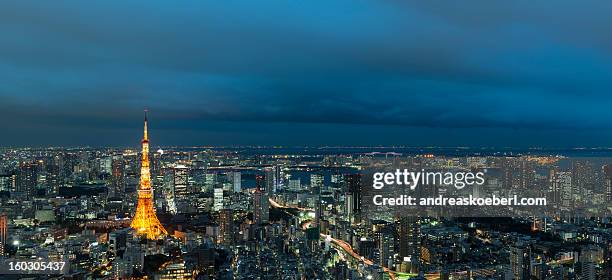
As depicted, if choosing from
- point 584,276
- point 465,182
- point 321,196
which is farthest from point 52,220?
point 584,276

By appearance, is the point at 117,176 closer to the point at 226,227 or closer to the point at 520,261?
the point at 226,227

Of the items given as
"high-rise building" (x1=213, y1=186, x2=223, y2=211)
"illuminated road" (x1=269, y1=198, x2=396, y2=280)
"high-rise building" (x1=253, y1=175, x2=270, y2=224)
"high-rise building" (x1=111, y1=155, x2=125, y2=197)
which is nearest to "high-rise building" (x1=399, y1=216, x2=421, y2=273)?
"illuminated road" (x1=269, y1=198, x2=396, y2=280)

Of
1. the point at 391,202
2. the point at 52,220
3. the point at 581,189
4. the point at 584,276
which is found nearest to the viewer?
the point at 584,276

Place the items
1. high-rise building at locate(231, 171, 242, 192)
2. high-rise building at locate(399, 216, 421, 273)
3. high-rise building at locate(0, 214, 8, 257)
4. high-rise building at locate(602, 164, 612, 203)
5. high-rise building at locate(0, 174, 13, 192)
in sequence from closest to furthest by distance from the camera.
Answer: high-rise building at locate(0, 214, 8, 257) → high-rise building at locate(399, 216, 421, 273) → high-rise building at locate(602, 164, 612, 203) → high-rise building at locate(0, 174, 13, 192) → high-rise building at locate(231, 171, 242, 192)

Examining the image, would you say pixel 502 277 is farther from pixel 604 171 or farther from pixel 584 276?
pixel 604 171

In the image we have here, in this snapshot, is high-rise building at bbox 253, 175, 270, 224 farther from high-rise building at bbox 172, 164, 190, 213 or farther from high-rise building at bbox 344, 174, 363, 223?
high-rise building at bbox 344, 174, 363, 223

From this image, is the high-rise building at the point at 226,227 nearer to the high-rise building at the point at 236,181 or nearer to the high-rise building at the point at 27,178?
the high-rise building at the point at 27,178

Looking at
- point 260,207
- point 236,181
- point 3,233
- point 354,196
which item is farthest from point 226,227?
point 236,181

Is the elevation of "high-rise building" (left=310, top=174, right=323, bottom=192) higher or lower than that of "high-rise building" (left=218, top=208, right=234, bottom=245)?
higher
